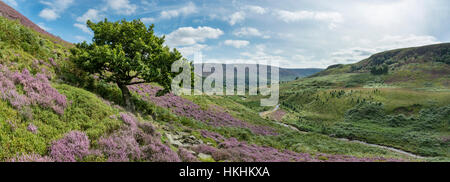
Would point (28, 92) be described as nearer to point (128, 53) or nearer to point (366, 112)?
point (128, 53)

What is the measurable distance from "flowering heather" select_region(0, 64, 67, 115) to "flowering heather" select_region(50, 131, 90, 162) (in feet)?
7.28

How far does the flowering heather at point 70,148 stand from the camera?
19.7 feet

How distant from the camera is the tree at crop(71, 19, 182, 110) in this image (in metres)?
14.2

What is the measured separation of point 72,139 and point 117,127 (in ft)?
6.52

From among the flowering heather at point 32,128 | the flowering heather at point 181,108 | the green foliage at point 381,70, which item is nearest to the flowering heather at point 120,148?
Answer: the flowering heather at point 32,128

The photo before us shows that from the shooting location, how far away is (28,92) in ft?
28.2

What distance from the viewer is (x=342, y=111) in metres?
70.6

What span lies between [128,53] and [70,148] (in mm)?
10957

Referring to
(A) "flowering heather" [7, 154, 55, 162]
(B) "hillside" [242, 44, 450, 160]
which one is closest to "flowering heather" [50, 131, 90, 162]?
(A) "flowering heather" [7, 154, 55, 162]

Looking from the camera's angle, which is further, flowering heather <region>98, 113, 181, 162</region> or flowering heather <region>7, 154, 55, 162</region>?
flowering heather <region>98, 113, 181, 162</region>

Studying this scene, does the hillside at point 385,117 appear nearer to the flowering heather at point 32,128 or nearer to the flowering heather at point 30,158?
the flowering heather at point 30,158

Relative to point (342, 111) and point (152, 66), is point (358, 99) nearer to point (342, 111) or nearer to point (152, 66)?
point (342, 111)

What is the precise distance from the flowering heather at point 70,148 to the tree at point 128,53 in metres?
7.53

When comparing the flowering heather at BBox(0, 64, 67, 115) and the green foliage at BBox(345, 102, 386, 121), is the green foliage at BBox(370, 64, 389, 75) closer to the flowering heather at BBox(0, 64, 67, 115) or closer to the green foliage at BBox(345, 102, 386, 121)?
the green foliage at BBox(345, 102, 386, 121)
